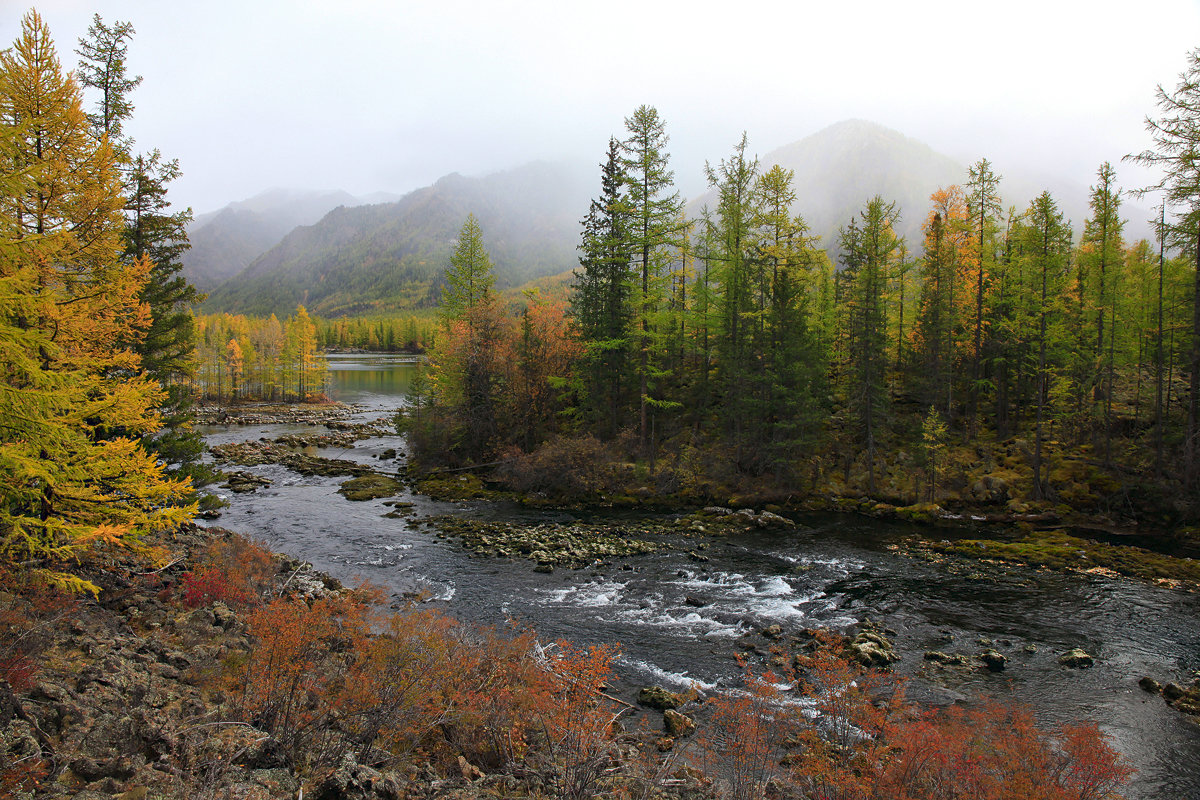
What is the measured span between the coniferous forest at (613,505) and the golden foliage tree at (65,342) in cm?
9

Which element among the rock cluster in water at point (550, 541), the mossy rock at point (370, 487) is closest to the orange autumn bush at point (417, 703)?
the rock cluster in water at point (550, 541)

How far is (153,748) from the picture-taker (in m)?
6.70

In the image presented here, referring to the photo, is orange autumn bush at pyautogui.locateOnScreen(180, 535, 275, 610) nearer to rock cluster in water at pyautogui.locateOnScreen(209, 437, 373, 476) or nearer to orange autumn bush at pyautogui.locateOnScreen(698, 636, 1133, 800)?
orange autumn bush at pyautogui.locateOnScreen(698, 636, 1133, 800)

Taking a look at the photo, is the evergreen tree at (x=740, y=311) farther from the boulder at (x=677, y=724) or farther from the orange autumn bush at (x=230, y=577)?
the orange autumn bush at (x=230, y=577)

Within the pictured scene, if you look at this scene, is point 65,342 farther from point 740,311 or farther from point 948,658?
point 740,311

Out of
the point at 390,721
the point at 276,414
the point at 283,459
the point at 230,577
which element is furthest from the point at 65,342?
the point at 276,414

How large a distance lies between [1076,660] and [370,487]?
31.1 meters

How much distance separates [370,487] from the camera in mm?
30750

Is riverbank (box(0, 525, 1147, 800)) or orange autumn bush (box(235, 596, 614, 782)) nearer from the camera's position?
riverbank (box(0, 525, 1147, 800))

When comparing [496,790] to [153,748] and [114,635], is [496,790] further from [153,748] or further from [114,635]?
[114,635]

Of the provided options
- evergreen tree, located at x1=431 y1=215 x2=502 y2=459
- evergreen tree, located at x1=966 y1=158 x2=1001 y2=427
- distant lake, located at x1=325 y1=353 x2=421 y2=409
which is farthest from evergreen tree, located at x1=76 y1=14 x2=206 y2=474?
evergreen tree, located at x1=966 y1=158 x2=1001 y2=427

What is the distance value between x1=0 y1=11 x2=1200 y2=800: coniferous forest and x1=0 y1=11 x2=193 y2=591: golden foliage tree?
9cm

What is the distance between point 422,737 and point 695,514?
19.4 metres

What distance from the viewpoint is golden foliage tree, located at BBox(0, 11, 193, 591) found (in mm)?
8859
